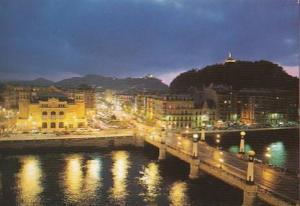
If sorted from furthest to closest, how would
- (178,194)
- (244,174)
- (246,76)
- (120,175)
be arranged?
(246,76) → (120,175) → (178,194) → (244,174)

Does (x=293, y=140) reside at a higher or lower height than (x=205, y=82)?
lower

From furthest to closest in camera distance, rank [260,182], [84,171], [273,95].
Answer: [273,95], [84,171], [260,182]

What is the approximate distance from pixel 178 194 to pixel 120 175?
9.13 metres

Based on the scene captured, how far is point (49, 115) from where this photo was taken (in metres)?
71.2

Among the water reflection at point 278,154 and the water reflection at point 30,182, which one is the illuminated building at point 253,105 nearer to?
the water reflection at point 278,154

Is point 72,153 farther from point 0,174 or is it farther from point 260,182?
point 260,182

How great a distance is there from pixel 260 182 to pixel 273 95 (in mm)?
65478

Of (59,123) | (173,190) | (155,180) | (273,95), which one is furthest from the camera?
(273,95)

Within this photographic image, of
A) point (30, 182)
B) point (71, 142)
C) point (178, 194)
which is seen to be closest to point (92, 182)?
point (30, 182)

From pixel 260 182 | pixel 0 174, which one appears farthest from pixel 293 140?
pixel 0 174

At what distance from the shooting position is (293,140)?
72625mm

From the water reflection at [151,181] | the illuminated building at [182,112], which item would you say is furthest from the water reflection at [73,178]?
the illuminated building at [182,112]

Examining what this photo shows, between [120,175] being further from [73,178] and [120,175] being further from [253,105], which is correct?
[253,105]

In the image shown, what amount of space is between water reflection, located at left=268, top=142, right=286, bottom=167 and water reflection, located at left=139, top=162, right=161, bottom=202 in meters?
14.2
